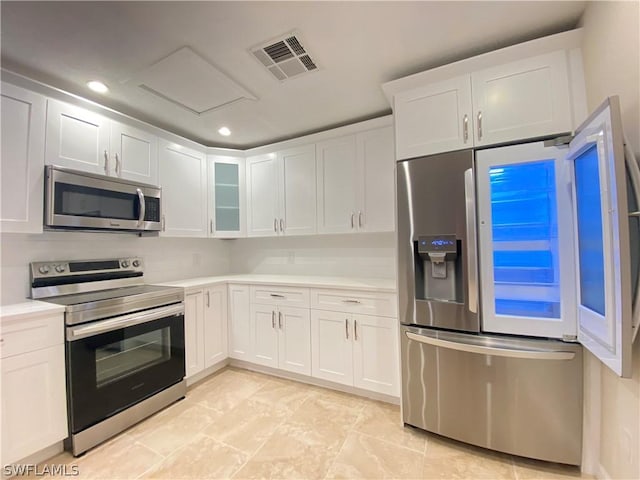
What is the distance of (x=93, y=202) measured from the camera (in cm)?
207

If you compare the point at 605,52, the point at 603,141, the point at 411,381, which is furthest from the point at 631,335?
the point at 605,52

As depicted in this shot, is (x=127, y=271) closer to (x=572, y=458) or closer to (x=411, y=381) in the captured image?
(x=411, y=381)

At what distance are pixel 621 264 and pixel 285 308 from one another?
7.39 ft

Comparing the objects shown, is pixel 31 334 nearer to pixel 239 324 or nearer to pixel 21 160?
pixel 21 160

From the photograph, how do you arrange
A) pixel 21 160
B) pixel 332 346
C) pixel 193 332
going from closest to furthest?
1. pixel 21 160
2. pixel 332 346
3. pixel 193 332

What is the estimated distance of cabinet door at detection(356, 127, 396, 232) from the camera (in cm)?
252

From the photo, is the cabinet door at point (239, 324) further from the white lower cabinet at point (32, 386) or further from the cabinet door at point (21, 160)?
the cabinet door at point (21, 160)

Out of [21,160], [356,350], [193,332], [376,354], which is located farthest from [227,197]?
[376,354]

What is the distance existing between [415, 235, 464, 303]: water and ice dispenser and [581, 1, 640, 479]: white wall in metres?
0.74

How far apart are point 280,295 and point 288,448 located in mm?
1217

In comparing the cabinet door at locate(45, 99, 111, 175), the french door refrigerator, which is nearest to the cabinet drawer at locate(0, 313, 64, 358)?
the cabinet door at locate(45, 99, 111, 175)

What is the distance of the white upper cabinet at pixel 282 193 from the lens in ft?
9.59

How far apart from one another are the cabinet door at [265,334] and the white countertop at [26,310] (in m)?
1.49

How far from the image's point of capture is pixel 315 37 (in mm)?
1607
